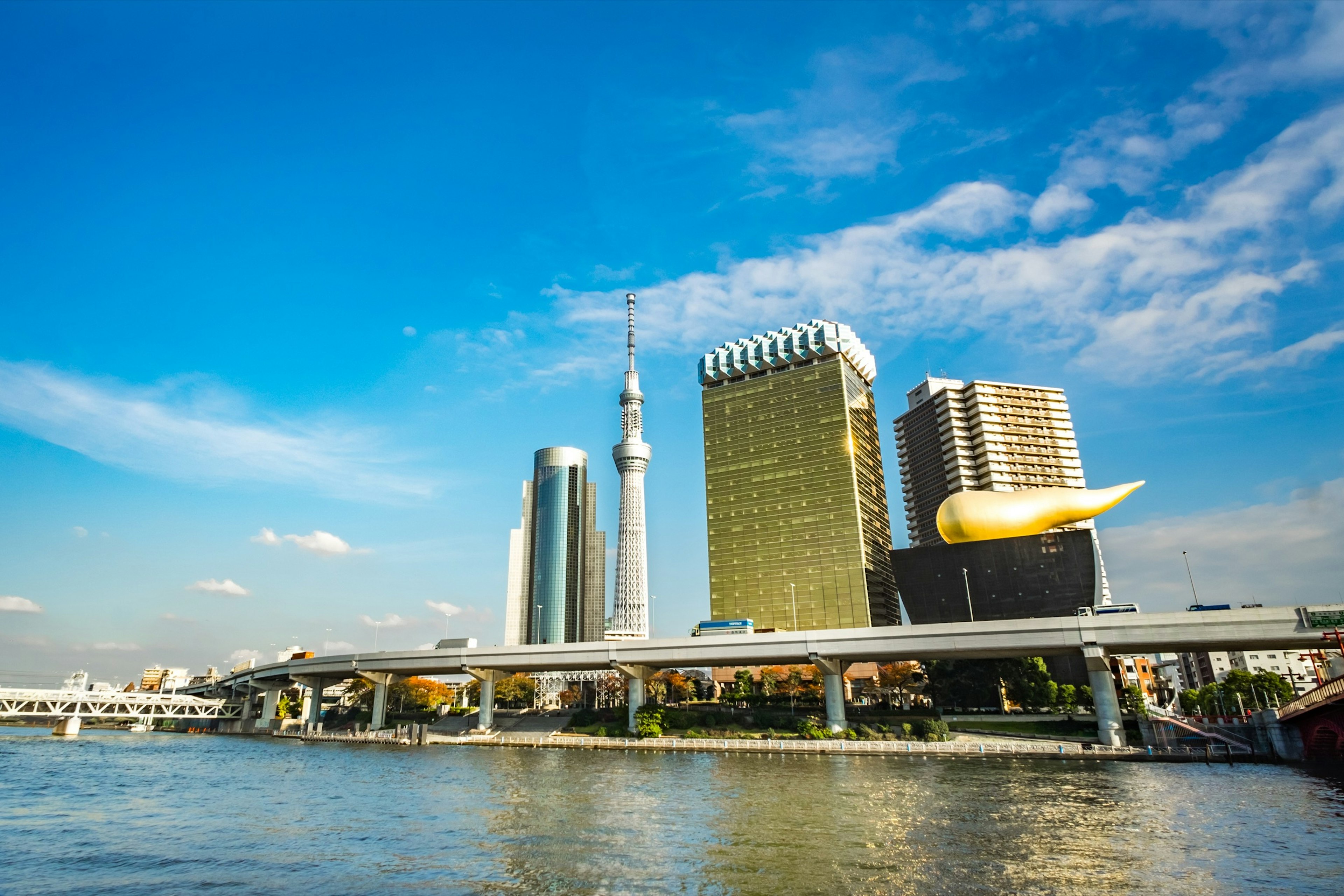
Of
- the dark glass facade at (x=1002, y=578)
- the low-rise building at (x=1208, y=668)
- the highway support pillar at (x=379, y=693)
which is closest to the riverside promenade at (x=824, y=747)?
the highway support pillar at (x=379, y=693)

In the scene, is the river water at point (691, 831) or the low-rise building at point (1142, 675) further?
the low-rise building at point (1142, 675)

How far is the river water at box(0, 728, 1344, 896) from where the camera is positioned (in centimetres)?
2528

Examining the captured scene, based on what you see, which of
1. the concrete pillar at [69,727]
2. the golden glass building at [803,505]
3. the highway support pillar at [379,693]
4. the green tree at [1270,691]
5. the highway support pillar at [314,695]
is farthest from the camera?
the golden glass building at [803,505]

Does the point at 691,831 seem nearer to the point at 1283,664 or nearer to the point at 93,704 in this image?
the point at 93,704

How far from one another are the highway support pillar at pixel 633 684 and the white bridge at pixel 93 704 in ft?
302

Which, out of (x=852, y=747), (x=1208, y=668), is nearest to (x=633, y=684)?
(x=852, y=747)

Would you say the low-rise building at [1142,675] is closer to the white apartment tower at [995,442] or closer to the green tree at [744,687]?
the white apartment tower at [995,442]

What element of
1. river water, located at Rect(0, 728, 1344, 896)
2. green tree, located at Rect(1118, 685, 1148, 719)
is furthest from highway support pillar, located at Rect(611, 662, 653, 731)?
green tree, located at Rect(1118, 685, 1148, 719)

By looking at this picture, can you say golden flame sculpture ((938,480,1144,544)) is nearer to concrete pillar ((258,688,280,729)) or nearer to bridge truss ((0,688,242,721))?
concrete pillar ((258,688,280,729))

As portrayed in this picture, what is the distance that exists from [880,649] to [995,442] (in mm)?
115961

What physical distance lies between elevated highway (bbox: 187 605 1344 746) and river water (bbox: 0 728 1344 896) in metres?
16.8

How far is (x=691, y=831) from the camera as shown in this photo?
1324 inches

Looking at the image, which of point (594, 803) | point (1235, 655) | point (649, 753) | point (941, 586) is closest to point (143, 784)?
point (594, 803)

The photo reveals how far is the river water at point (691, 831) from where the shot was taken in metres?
25.3
